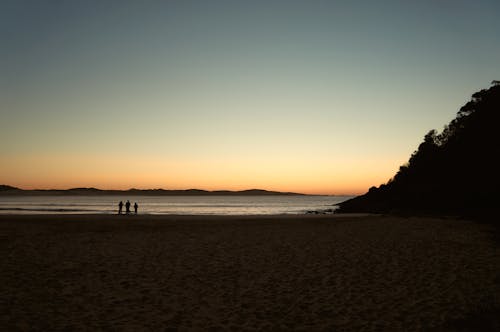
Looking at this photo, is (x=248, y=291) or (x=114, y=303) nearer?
(x=114, y=303)

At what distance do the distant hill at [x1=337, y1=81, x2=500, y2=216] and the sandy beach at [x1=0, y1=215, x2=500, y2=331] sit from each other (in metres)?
24.3

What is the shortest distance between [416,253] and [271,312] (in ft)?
32.3

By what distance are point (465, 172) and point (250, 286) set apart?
42.9 metres

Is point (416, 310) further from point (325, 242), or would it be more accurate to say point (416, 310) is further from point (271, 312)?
point (325, 242)

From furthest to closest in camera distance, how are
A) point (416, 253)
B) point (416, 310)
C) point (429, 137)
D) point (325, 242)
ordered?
point (429, 137) < point (325, 242) < point (416, 253) < point (416, 310)

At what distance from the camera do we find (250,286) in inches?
447

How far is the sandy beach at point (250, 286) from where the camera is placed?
328 inches

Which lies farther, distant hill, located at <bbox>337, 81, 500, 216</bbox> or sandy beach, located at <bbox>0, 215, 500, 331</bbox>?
distant hill, located at <bbox>337, 81, 500, 216</bbox>

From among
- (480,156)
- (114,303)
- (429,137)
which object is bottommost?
(114,303)

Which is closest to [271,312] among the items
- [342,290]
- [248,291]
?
[248,291]

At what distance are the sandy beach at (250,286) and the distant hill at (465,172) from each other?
24268 mm

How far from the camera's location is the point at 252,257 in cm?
1598

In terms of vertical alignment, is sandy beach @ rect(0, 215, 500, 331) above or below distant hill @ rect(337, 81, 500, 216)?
below

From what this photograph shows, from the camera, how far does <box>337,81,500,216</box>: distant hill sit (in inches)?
1607
